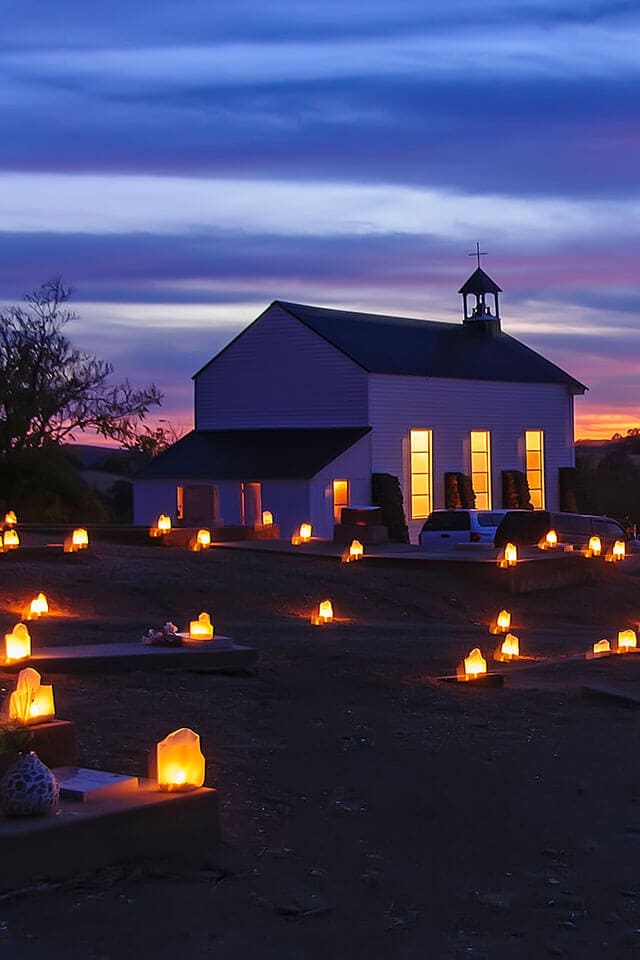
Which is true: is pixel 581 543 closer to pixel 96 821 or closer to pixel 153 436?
pixel 153 436

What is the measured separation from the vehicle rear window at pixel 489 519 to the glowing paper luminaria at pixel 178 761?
26.0m

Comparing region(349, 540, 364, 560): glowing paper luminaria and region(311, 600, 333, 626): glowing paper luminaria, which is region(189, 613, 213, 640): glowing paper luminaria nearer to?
region(311, 600, 333, 626): glowing paper luminaria

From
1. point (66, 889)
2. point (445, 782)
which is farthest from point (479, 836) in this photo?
point (66, 889)

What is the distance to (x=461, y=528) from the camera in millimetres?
34062

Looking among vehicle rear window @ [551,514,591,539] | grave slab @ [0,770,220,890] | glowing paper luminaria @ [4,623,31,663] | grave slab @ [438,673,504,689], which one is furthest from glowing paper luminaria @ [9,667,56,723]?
vehicle rear window @ [551,514,591,539]

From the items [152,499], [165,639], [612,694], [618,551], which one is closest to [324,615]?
[165,639]

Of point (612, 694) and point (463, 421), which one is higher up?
point (463, 421)

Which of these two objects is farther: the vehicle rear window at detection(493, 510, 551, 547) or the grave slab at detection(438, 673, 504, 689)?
the vehicle rear window at detection(493, 510, 551, 547)

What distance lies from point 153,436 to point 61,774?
158 ft

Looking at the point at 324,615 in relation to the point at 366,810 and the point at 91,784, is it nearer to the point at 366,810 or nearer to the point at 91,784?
the point at 366,810

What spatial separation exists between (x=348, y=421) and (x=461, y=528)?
1432 cm

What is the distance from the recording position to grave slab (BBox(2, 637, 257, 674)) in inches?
511

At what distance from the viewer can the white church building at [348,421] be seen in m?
46.3

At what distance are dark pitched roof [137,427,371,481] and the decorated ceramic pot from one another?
3678cm
